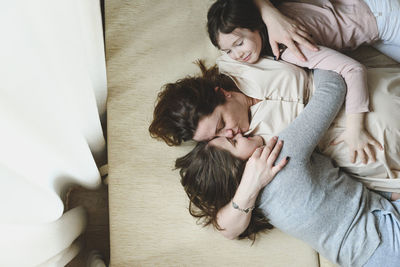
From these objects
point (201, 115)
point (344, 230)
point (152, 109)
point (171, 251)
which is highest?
point (201, 115)

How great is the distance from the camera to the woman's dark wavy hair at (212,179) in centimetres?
113

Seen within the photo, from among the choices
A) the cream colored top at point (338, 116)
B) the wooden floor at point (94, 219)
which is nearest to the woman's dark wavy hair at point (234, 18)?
the cream colored top at point (338, 116)

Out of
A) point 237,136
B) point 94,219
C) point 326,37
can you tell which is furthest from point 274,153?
point 94,219

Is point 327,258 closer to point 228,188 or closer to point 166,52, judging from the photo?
point 228,188

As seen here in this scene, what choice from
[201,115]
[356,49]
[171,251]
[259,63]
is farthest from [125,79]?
[356,49]

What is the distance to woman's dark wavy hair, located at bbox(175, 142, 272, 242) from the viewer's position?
1.13 m

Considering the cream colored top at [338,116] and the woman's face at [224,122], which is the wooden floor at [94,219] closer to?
the woman's face at [224,122]

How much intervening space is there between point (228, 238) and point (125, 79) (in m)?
0.71

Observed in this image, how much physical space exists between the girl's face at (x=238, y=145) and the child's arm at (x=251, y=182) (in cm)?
3

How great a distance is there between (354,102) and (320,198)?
0.34 metres

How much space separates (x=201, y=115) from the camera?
3.81 ft

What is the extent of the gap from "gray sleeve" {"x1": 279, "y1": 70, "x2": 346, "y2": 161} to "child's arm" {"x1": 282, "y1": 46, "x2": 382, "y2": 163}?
1.1 inches

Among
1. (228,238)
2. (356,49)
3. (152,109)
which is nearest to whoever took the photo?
(228,238)

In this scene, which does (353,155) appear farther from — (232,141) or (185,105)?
(185,105)
